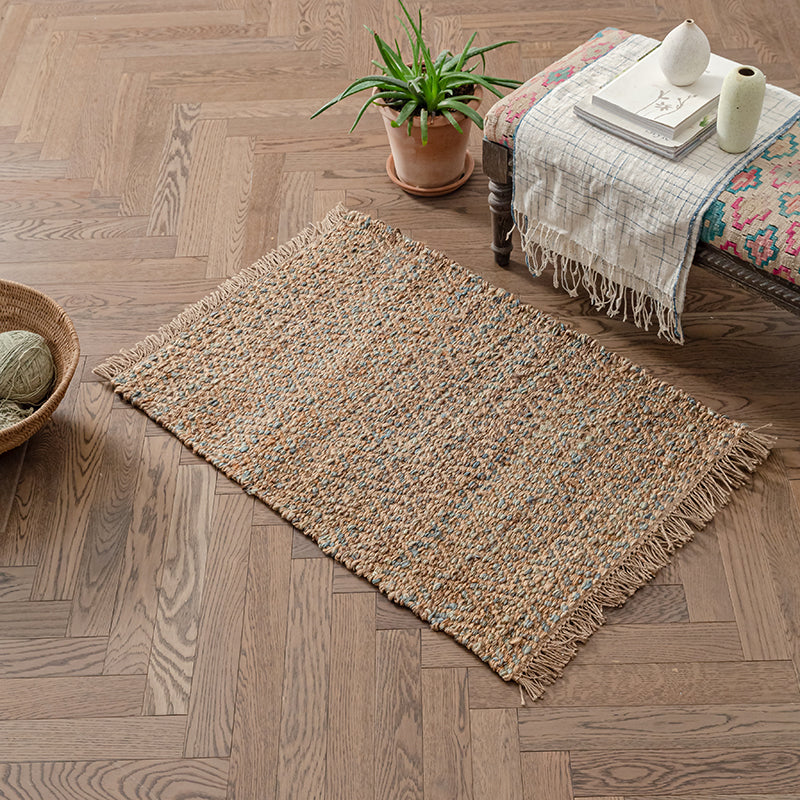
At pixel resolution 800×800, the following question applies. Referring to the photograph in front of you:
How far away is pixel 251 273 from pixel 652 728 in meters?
1.37

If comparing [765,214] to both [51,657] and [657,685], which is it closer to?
[657,685]

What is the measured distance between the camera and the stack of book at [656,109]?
1.83m

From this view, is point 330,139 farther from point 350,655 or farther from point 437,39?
point 350,655

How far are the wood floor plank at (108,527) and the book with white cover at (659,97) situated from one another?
3.97 ft

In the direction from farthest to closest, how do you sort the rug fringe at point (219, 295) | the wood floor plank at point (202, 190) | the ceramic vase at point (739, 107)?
the wood floor plank at point (202, 190) < the rug fringe at point (219, 295) < the ceramic vase at point (739, 107)

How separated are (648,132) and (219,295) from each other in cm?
105

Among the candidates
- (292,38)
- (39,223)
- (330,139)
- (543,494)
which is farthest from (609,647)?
(292,38)

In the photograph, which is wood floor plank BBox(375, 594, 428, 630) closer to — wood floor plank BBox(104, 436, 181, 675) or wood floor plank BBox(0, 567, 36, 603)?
wood floor plank BBox(104, 436, 181, 675)

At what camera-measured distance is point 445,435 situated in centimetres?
196

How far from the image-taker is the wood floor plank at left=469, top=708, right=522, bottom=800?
1.55 metres

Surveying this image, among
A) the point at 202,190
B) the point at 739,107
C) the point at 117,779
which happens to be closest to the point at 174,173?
the point at 202,190

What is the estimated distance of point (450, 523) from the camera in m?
1.83

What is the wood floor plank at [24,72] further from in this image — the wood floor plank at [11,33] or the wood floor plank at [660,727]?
the wood floor plank at [660,727]

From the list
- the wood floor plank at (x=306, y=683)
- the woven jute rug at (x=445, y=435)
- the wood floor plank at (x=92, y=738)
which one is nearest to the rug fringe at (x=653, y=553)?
the woven jute rug at (x=445, y=435)
